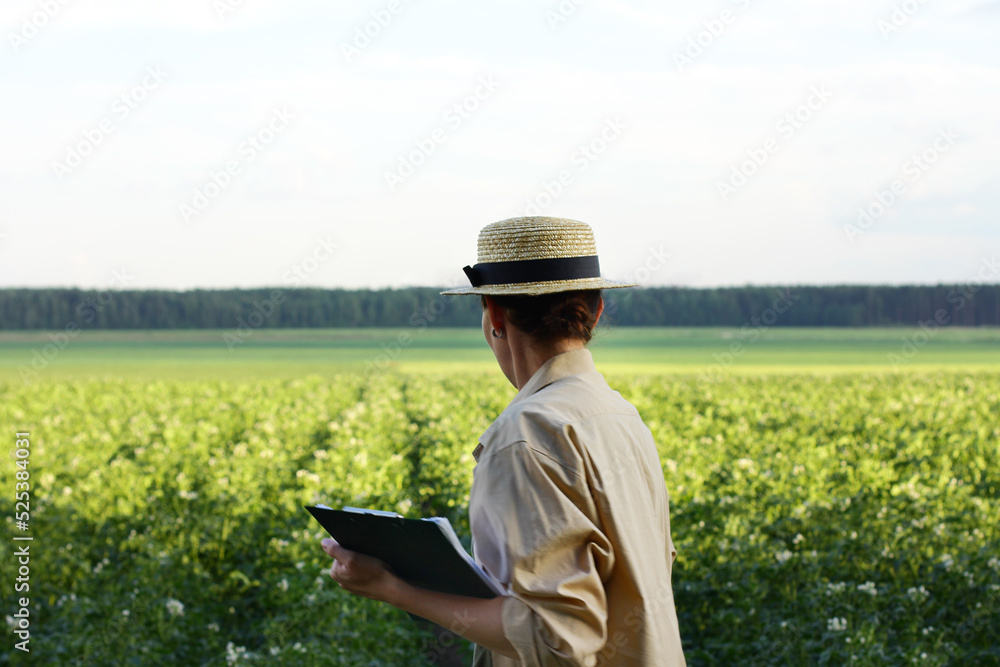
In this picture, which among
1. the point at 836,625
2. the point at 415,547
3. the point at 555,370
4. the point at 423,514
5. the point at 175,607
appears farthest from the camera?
the point at 423,514

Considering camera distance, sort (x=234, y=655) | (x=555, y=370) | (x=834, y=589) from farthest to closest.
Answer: (x=834, y=589) < (x=234, y=655) < (x=555, y=370)

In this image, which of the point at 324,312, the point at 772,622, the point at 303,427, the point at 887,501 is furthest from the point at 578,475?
the point at 324,312

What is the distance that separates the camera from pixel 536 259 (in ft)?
5.88

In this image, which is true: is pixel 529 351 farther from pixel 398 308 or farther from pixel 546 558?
pixel 398 308

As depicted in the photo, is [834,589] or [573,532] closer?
[573,532]

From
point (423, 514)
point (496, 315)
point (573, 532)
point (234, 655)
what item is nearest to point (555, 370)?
point (496, 315)

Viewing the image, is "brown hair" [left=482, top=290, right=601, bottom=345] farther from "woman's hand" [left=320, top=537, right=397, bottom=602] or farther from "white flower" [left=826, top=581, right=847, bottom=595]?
"white flower" [left=826, top=581, right=847, bottom=595]

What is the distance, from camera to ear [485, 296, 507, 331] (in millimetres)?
1807

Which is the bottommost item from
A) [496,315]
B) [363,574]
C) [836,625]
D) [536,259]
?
[836,625]

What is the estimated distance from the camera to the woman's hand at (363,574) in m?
1.77

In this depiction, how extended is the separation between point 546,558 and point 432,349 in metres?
44.1

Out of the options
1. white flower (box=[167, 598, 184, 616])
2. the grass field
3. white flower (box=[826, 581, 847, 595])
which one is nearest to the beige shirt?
white flower (box=[826, 581, 847, 595])

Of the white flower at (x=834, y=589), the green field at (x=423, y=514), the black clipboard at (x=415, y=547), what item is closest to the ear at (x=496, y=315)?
the green field at (x=423, y=514)

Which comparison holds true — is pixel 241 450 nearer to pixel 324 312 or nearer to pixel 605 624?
pixel 605 624
